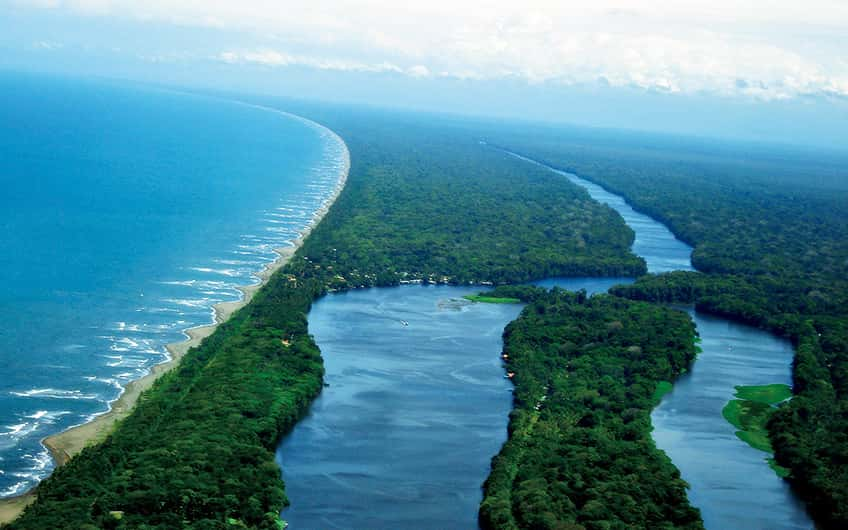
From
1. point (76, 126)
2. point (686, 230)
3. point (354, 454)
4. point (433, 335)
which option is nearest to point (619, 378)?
point (433, 335)

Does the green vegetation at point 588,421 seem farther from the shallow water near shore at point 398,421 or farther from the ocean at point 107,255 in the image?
the ocean at point 107,255

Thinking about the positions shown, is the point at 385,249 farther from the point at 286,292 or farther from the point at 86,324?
the point at 86,324

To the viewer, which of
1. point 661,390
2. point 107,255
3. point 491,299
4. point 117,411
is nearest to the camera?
point 117,411

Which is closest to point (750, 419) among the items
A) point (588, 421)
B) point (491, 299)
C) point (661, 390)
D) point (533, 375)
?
point (661, 390)

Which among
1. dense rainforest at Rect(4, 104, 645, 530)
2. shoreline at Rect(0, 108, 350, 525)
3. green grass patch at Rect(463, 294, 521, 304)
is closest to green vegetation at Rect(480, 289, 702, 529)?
green grass patch at Rect(463, 294, 521, 304)

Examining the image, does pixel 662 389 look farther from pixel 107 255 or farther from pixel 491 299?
pixel 107 255

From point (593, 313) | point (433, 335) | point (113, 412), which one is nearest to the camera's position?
point (113, 412)
